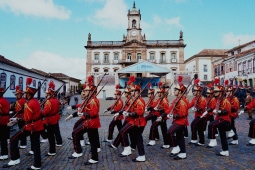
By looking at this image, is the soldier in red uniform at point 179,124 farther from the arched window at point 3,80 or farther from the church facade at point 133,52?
the church facade at point 133,52

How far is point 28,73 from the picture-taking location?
2427 cm

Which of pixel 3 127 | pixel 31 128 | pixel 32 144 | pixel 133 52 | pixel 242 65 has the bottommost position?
pixel 32 144

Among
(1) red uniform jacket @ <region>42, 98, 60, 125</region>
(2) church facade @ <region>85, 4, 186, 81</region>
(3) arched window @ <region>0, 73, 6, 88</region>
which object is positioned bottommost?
(1) red uniform jacket @ <region>42, 98, 60, 125</region>

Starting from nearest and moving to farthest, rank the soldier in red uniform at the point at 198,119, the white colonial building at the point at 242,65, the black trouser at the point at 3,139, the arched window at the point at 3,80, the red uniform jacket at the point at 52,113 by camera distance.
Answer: the black trouser at the point at 3,139 → the red uniform jacket at the point at 52,113 → the soldier in red uniform at the point at 198,119 → the arched window at the point at 3,80 → the white colonial building at the point at 242,65

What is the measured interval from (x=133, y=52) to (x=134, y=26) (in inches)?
224

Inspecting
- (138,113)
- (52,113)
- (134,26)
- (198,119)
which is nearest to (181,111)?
(138,113)

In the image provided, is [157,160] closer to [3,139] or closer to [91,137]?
[91,137]

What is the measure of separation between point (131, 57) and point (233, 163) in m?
48.1

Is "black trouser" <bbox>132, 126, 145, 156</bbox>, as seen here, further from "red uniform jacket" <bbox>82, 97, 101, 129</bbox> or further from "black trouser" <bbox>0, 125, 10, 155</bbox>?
"black trouser" <bbox>0, 125, 10, 155</bbox>

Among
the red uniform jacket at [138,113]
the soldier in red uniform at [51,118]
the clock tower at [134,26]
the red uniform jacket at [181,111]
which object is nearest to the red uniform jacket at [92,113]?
the red uniform jacket at [138,113]

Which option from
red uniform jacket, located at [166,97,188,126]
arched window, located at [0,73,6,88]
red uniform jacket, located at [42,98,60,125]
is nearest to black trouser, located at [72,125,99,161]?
red uniform jacket, located at [42,98,60,125]

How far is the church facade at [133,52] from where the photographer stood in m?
53.4

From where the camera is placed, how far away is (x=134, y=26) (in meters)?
54.1

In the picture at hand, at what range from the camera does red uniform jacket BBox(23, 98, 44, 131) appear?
5812mm
